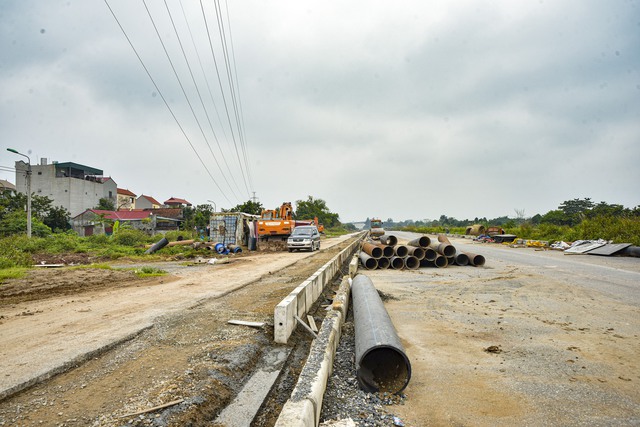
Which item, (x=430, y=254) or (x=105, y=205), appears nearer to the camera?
(x=430, y=254)

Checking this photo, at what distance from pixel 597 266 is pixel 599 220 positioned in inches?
576

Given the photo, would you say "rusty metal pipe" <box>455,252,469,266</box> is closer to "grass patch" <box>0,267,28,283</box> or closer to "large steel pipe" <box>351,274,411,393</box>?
"large steel pipe" <box>351,274,411,393</box>

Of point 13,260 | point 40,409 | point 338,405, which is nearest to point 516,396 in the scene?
point 338,405

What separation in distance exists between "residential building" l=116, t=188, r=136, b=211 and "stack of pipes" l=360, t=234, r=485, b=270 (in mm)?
74432

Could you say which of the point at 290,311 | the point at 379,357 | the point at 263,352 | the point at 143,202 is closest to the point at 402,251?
the point at 290,311

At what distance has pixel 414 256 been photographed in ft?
45.4

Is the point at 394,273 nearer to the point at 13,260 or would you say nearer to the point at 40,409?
the point at 40,409

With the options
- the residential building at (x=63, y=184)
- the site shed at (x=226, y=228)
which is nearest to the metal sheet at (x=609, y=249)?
the site shed at (x=226, y=228)

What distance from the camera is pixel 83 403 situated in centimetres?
331

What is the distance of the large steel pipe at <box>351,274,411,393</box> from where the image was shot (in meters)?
3.81

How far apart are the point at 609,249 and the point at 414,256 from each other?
1126 centimetres

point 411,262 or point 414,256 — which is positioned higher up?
point 414,256

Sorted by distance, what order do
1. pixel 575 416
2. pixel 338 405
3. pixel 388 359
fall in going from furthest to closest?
pixel 388 359 < pixel 338 405 < pixel 575 416

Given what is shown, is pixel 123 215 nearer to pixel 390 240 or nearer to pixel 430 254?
pixel 390 240
